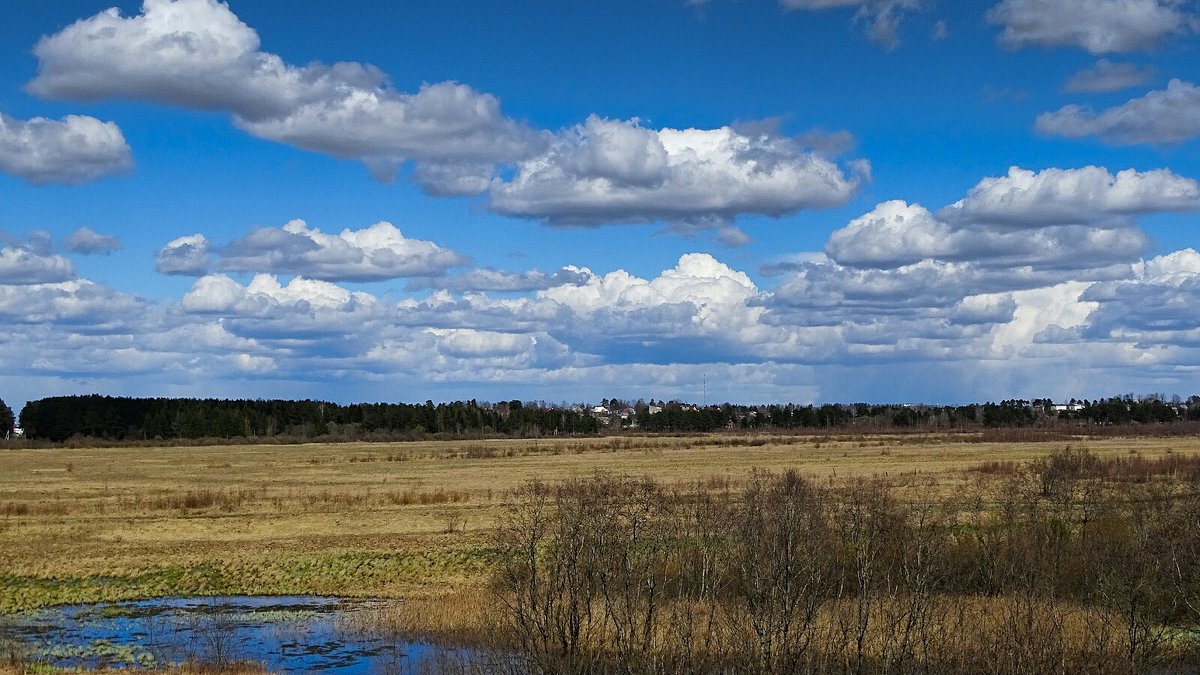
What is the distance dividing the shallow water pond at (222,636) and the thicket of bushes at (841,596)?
376 cm

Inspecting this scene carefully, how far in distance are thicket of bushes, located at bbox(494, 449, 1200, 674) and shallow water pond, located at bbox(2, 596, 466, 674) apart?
148 inches

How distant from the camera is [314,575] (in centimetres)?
3831

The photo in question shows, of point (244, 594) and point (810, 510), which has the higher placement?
point (810, 510)

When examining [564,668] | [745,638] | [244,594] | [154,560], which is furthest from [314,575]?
[745,638]

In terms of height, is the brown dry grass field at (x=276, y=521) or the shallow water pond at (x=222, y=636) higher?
the brown dry grass field at (x=276, y=521)

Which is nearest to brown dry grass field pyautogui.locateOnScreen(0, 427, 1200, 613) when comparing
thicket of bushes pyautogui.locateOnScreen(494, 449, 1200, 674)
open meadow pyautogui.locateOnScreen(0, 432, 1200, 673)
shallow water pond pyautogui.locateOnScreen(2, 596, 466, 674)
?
open meadow pyautogui.locateOnScreen(0, 432, 1200, 673)

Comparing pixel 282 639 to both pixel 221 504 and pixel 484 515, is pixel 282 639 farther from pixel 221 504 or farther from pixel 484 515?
pixel 221 504

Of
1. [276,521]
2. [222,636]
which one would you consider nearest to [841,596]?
[222,636]

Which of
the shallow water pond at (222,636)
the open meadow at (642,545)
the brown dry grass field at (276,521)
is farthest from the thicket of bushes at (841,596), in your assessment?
the brown dry grass field at (276,521)

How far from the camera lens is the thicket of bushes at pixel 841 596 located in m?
19.5

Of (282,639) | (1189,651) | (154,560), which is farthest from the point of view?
(154,560)

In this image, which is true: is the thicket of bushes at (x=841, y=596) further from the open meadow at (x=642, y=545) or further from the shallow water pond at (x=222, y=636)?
the shallow water pond at (x=222, y=636)

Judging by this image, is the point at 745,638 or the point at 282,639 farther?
the point at 282,639

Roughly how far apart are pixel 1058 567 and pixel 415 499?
3902cm
